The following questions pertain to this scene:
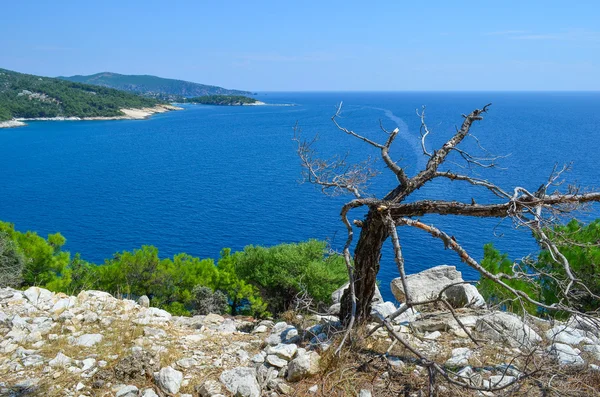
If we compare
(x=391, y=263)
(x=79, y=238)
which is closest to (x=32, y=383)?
(x=391, y=263)

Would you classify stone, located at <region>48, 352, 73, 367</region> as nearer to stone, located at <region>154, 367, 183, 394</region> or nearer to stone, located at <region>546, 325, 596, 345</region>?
stone, located at <region>154, 367, 183, 394</region>

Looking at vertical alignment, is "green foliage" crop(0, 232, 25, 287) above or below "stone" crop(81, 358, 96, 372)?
below

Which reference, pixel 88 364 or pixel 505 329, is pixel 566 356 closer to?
pixel 505 329

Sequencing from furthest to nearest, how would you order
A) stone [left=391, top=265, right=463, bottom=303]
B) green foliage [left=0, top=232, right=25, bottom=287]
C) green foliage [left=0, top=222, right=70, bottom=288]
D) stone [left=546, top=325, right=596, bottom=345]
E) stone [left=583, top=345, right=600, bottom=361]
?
green foliage [left=0, top=222, right=70, bottom=288] → green foliage [left=0, top=232, right=25, bottom=287] → stone [left=391, top=265, right=463, bottom=303] → stone [left=546, top=325, right=596, bottom=345] → stone [left=583, top=345, right=600, bottom=361]

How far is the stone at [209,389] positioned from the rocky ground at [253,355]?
13mm

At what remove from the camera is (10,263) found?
58.4ft

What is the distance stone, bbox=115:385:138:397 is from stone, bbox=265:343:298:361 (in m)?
1.83

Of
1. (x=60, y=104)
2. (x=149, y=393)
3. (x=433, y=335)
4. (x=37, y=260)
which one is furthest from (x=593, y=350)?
(x=60, y=104)

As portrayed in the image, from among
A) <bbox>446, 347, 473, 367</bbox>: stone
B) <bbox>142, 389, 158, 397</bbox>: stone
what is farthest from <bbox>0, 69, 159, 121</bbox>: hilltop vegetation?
<bbox>446, 347, 473, 367</bbox>: stone

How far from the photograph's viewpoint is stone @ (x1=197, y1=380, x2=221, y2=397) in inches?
217

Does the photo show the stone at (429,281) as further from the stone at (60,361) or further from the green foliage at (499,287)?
the stone at (60,361)

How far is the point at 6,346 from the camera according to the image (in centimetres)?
666

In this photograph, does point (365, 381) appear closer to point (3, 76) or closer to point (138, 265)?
point (138, 265)

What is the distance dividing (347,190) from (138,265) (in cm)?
1559
